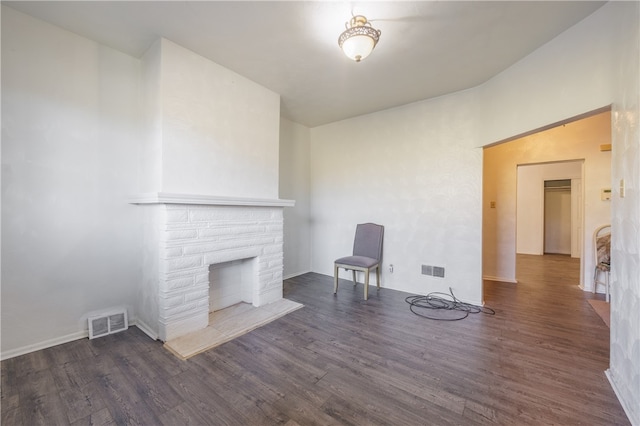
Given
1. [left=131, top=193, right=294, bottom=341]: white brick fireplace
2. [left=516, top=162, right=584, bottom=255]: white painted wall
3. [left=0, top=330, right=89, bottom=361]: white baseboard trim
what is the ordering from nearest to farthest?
[left=0, top=330, right=89, bottom=361]: white baseboard trim
[left=131, top=193, right=294, bottom=341]: white brick fireplace
[left=516, top=162, right=584, bottom=255]: white painted wall

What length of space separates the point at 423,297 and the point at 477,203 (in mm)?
1439

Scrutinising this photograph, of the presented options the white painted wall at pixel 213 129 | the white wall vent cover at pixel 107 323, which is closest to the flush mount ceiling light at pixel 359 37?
the white painted wall at pixel 213 129

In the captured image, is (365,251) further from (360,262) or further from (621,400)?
(621,400)

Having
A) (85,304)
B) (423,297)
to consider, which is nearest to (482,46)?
(423,297)

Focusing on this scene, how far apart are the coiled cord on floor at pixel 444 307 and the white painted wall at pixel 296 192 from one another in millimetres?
2017

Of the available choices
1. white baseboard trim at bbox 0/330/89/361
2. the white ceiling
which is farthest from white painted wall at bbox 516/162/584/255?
white baseboard trim at bbox 0/330/89/361

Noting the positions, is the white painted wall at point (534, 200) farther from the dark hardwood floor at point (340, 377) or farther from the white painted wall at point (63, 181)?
the white painted wall at point (63, 181)

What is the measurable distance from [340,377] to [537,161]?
4637 millimetres

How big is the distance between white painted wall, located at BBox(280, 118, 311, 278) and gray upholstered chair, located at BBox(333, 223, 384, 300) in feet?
3.10

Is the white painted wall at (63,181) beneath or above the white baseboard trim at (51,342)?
above

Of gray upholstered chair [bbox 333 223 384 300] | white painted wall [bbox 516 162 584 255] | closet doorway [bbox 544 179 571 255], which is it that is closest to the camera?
gray upholstered chair [bbox 333 223 384 300]

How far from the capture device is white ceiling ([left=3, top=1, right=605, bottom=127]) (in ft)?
6.25

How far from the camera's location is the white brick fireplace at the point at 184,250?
2.27 meters

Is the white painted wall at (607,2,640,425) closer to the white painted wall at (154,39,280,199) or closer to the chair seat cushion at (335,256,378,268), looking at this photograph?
the chair seat cushion at (335,256,378,268)
